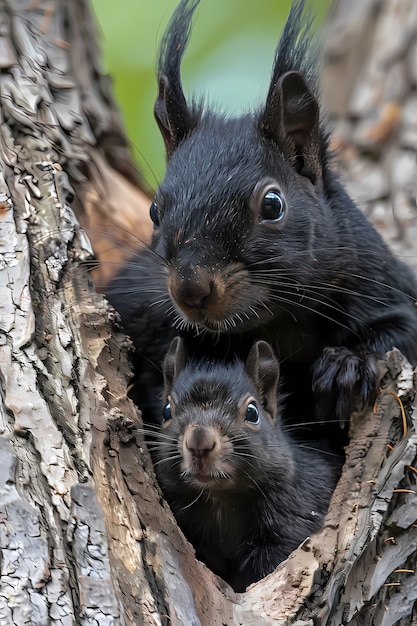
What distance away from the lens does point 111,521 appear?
2496 mm

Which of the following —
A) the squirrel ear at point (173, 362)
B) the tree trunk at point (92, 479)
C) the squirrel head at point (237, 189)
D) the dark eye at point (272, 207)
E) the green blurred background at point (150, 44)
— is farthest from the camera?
the green blurred background at point (150, 44)

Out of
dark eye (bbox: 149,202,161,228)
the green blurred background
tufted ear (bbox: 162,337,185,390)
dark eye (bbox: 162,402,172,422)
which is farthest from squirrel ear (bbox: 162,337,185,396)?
the green blurred background

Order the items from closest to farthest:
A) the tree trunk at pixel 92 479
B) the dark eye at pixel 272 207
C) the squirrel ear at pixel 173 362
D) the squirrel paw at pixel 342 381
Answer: the tree trunk at pixel 92 479 → the dark eye at pixel 272 207 → the squirrel paw at pixel 342 381 → the squirrel ear at pixel 173 362

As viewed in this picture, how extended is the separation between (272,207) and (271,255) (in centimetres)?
18

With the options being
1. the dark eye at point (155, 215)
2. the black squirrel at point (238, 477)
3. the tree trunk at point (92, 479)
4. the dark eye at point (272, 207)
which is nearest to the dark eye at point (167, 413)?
the black squirrel at point (238, 477)

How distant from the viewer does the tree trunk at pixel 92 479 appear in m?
2.27

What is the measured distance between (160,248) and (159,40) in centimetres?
101

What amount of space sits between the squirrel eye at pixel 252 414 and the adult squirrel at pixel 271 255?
0.92ft

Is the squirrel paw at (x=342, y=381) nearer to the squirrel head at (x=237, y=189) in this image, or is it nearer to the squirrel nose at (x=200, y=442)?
the squirrel head at (x=237, y=189)

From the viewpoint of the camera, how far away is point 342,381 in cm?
316

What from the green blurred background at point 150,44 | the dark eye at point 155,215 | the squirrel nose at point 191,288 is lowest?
the squirrel nose at point 191,288

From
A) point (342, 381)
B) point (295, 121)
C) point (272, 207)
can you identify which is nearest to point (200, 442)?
point (342, 381)

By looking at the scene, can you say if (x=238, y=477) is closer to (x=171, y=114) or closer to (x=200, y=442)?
(x=200, y=442)

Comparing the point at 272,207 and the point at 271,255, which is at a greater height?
the point at 272,207
